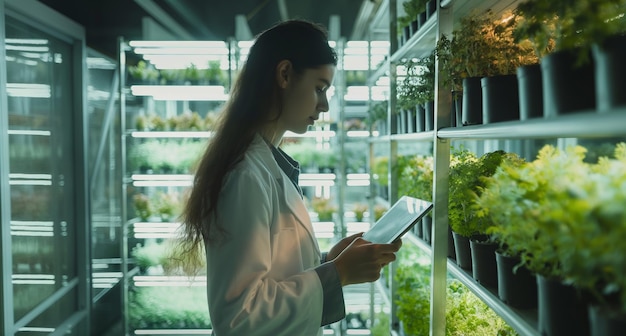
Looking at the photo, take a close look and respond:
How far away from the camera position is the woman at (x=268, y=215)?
4.49 ft

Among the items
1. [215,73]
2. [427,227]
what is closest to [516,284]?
[427,227]

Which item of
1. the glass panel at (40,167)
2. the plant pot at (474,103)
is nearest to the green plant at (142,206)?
the glass panel at (40,167)

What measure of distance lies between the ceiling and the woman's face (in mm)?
2288

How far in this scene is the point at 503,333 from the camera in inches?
73.5

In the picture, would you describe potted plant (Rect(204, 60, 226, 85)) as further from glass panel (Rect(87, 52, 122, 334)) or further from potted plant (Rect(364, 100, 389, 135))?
potted plant (Rect(364, 100, 389, 135))

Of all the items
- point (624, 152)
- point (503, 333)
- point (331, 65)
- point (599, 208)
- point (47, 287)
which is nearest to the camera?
point (599, 208)

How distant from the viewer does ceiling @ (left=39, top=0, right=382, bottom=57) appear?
428 centimetres

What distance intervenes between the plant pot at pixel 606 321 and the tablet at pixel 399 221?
0.63 metres

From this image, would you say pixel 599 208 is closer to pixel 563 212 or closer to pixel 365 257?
pixel 563 212

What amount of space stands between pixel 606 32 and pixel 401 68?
6.54 feet

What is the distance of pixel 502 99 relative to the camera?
147 cm

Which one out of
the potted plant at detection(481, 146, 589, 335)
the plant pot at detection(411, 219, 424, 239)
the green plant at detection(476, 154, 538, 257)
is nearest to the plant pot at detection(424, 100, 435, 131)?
→ the plant pot at detection(411, 219, 424, 239)

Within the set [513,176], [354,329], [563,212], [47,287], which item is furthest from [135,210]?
[563,212]

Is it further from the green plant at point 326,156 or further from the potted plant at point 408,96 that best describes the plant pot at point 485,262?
the green plant at point 326,156
